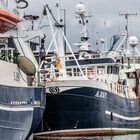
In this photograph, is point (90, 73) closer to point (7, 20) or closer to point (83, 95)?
point (83, 95)

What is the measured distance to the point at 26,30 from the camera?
36469 mm

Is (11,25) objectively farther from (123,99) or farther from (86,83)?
(123,99)

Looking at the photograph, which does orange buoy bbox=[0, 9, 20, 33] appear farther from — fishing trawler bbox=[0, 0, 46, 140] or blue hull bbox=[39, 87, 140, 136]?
blue hull bbox=[39, 87, 140, 136]

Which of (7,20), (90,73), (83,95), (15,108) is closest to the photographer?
(7,20)

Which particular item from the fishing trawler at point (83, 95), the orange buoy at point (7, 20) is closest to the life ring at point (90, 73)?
the fishing trawler at point (83, 95)

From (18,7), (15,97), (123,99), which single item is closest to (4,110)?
(15,97)

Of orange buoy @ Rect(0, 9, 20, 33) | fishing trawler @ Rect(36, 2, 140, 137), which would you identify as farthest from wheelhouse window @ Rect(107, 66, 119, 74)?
orange buoy @ Rect(0, 9, 20, 33)

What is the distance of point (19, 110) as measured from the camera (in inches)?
1191

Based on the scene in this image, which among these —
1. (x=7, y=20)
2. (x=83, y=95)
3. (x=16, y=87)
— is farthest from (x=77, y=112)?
(x=7, y=20)

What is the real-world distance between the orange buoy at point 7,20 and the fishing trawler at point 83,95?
8150 millimetres

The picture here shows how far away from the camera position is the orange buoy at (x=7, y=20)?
2822cm

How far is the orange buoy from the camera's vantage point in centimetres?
2822

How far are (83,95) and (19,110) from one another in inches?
451

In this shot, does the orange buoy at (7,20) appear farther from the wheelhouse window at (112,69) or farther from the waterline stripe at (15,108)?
the wheelhouse window at (112,69)
